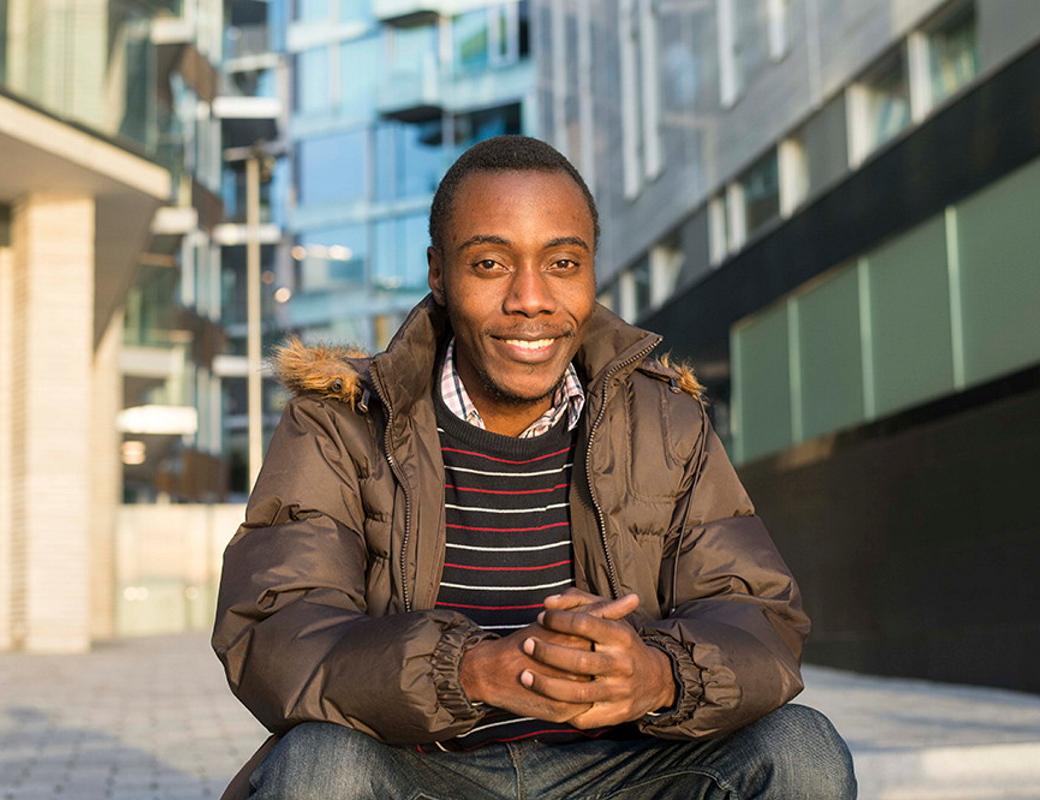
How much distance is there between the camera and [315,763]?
9.29ft

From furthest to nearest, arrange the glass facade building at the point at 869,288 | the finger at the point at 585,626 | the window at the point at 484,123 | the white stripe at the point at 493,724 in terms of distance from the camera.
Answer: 1. the window at the point at 484,123
2. the glass facade building at the point at 869,288
3. the white stripe at the point at 493,724
4. the finger at the point at 585,626

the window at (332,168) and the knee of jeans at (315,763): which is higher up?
the window at (332,168)

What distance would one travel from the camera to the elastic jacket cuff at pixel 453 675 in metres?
2.86

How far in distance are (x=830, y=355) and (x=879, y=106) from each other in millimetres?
2378

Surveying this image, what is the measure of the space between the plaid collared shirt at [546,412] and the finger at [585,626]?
76 cm

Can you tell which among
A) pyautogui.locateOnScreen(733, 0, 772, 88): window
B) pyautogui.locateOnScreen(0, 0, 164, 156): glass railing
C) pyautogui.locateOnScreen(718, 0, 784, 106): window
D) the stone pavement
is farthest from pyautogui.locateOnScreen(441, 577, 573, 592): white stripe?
pyautogui.locateOnScreen(733, 0, 772, 88): window

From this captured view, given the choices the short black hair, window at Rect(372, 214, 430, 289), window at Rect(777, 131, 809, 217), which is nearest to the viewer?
the short black hair

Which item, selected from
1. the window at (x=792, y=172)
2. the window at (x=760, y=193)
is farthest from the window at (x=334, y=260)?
the window at (x=792, y=172)

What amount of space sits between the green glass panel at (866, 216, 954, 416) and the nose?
33.0ft

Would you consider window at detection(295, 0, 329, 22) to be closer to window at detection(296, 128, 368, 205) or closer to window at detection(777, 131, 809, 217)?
window at detection(296, 128, 368, 205)

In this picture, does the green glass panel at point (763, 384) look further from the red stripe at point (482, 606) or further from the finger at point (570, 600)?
the finger at point (570, 600)

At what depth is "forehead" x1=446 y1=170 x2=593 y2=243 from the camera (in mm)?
3396

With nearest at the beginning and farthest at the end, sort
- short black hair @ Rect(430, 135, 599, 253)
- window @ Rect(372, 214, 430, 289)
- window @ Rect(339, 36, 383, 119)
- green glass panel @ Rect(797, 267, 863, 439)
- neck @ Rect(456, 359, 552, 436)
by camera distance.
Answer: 1. short black hair @ Rect(430, 135, 599, 253)
2. neck @ Rect(456, 359, 552, 436)
3. green glass panel @ Rect(797, 267, 863, 439)
4. window @ Rect(372, 214, 430, 289)
5. window @ Rect(339, 36, 383, 119)

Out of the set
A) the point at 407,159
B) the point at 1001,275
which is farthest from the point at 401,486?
the point at 407,159
